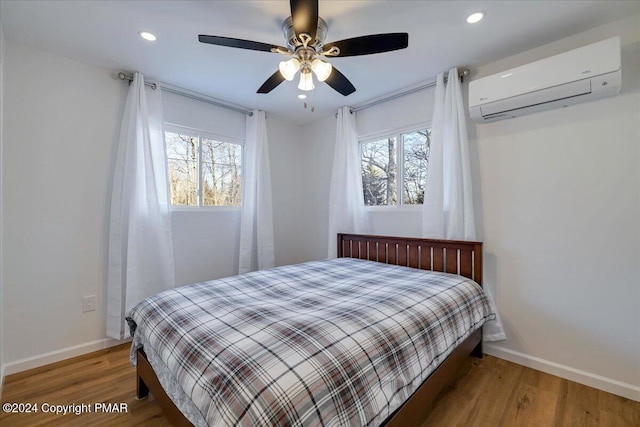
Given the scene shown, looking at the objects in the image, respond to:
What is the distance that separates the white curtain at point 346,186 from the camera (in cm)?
314

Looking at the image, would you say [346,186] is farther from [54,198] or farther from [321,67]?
[54,198]

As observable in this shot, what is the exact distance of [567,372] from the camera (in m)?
1.96

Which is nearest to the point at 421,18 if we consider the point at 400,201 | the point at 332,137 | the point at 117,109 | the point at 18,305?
the point at 400,201

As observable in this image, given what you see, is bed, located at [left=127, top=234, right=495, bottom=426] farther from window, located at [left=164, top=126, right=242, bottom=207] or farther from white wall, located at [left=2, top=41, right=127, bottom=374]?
window, located at [left=164, top=126, right=242, bottom=207]

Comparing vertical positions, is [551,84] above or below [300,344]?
above

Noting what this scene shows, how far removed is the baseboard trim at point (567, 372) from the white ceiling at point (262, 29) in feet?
7.85

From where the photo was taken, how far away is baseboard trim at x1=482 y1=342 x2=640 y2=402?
176cm

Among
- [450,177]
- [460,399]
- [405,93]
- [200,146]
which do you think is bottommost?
[460,399]

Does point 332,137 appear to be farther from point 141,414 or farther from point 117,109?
point 141,414

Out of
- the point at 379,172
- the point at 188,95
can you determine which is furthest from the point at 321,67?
the point at 188,95

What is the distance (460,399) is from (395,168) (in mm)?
2120

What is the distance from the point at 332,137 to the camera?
357 centimetres

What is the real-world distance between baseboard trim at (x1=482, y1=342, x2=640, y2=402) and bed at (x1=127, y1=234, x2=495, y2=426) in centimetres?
23

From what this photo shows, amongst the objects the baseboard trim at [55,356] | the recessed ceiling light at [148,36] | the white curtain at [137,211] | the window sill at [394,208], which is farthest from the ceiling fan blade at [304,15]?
the baseboard trim at [55,356]
